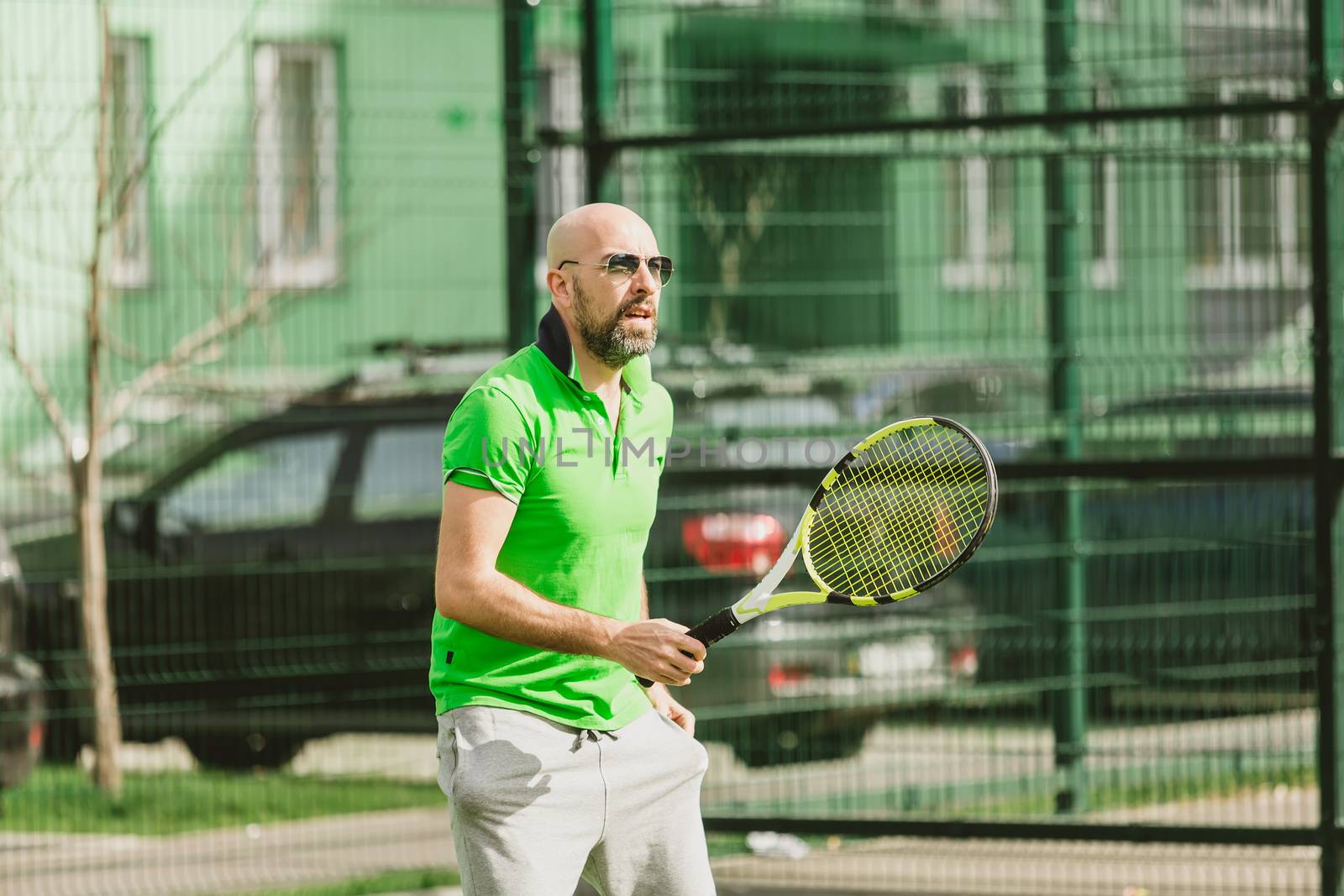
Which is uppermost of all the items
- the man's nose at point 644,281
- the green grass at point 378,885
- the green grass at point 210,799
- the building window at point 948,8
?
the building window at point 948,8

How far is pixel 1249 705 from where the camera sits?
22.6ft

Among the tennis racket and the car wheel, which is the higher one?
the tennis racket

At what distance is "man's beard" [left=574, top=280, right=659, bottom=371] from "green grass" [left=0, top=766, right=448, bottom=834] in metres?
4.11

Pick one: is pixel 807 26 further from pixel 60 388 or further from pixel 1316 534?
pixel 60 388

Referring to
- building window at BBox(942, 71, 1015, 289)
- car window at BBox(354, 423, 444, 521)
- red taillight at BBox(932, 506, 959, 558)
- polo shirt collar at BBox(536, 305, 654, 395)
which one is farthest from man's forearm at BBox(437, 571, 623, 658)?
car window at BBox(354, 423, 444, 521)

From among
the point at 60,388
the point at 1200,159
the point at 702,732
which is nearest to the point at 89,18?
the point at 60,388

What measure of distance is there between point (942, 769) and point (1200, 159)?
239 centimetres

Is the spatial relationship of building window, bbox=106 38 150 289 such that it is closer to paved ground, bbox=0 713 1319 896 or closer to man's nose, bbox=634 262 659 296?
paved ground, bbox=0 713 1319 896

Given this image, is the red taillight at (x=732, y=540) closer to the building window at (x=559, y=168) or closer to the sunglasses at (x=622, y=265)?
the building window at (x=559, y=168)

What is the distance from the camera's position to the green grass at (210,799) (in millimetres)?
7566

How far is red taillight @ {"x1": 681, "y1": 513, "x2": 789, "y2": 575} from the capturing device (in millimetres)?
7082

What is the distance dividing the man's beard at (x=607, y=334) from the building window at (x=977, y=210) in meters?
3.39

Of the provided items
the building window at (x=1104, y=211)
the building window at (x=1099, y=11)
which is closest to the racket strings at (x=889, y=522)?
the building window at (x=1104, y=211)

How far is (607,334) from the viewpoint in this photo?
4.14 meters
